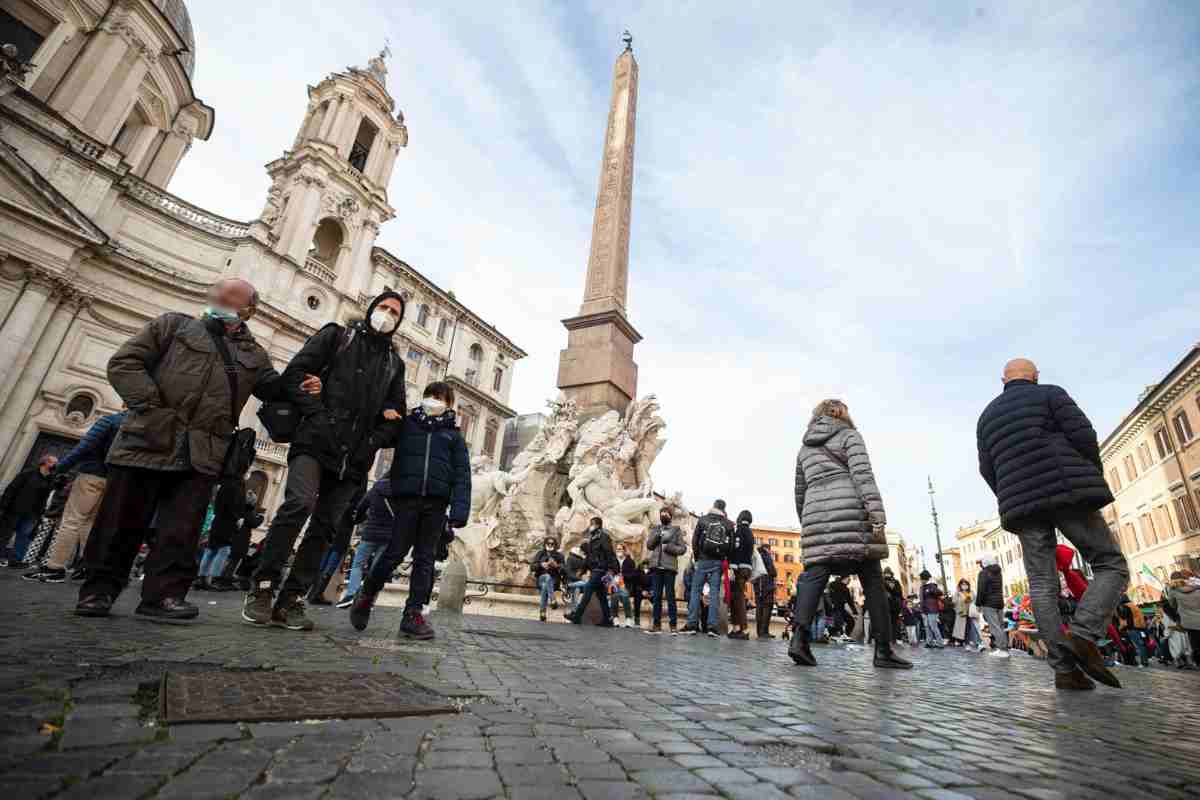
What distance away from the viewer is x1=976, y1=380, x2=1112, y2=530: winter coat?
12.6 feet

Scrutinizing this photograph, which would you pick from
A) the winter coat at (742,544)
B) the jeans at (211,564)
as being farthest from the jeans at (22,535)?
the winter coat at (742,544)

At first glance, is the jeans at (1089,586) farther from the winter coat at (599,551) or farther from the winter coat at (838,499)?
the winter coat at (599,551)

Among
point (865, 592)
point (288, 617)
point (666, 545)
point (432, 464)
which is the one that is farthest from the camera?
point (666, 545)

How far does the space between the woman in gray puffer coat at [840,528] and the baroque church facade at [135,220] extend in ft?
92.1

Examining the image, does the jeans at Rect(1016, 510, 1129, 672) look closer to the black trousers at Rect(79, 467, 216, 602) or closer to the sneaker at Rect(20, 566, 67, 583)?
the black trousers at Rect(79, 467, 216, 602)

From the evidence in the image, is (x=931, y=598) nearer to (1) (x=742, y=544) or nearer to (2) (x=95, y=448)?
(1) (x=742, y=544)

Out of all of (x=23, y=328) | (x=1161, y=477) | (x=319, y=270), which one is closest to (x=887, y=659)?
(x=23, y=328)

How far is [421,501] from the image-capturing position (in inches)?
164

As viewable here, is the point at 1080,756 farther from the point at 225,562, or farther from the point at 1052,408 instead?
the point at 225,562

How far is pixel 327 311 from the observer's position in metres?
33.7

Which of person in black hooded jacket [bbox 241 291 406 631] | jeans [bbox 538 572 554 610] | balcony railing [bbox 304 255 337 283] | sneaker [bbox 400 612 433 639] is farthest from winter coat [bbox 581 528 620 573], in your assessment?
balcony railing [bbox 304 255 337 283]

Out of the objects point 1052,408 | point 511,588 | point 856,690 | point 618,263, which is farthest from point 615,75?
point 856,690

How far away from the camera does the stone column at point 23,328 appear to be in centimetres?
2128

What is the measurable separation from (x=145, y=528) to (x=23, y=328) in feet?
87.0
